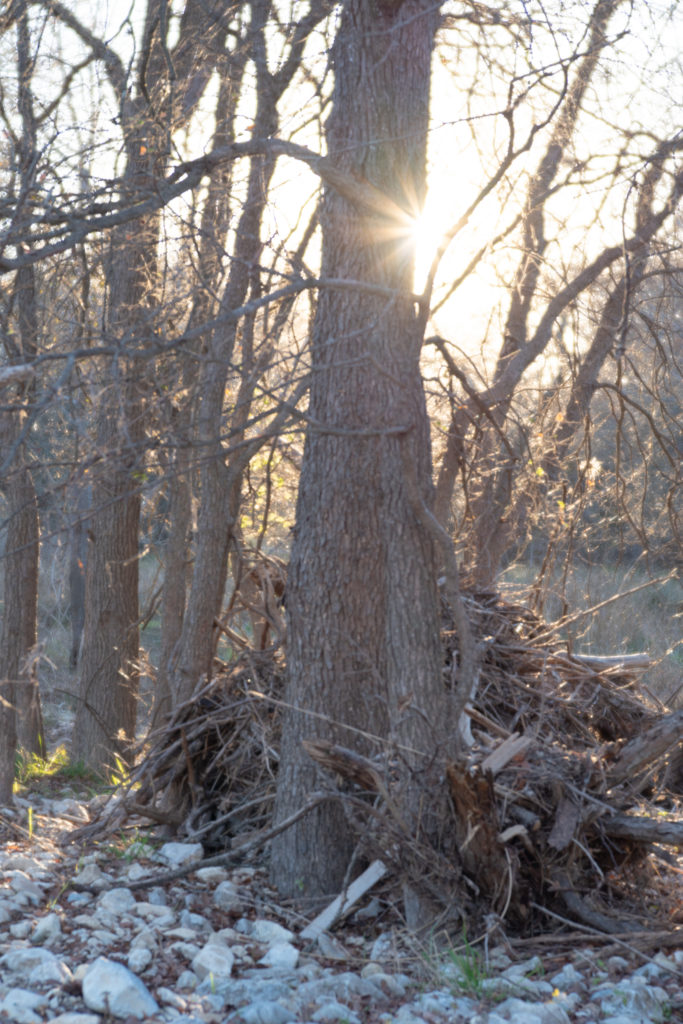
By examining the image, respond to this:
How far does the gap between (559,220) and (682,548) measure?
2365mm

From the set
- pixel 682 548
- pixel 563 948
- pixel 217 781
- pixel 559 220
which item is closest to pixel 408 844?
pixel 563 948

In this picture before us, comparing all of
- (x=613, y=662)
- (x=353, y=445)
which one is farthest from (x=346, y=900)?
(x=613, y=662)

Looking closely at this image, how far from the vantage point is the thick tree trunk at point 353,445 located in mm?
4289

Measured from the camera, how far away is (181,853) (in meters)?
4.82

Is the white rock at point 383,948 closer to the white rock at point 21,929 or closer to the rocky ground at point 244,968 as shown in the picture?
the rocky ground at point 244,968

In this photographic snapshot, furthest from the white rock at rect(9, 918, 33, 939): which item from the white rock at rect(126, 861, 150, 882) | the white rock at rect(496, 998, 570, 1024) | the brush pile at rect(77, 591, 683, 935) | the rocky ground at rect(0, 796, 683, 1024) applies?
the white rock at rect(496, 998, 570, 1024)

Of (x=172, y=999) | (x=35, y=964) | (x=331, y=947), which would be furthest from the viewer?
(x=331, y=947)

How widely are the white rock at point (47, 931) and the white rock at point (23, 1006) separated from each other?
1.67ft

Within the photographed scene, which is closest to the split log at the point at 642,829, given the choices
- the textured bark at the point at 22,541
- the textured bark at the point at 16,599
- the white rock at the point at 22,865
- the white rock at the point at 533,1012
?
the white rock at the point at 533,1012

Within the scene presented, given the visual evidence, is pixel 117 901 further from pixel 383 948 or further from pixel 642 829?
pixel 642 829

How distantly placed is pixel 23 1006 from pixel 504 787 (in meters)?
2.10

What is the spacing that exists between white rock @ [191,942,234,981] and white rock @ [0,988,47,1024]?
0.58 metres

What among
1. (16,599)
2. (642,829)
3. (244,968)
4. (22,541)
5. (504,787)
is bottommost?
(244,968)

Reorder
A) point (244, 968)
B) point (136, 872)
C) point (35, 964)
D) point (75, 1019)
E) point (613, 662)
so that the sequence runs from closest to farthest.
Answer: point (75, 1019) → point (35, 964) → point (244, 968) → point (136, 872) → point (613, 662)
